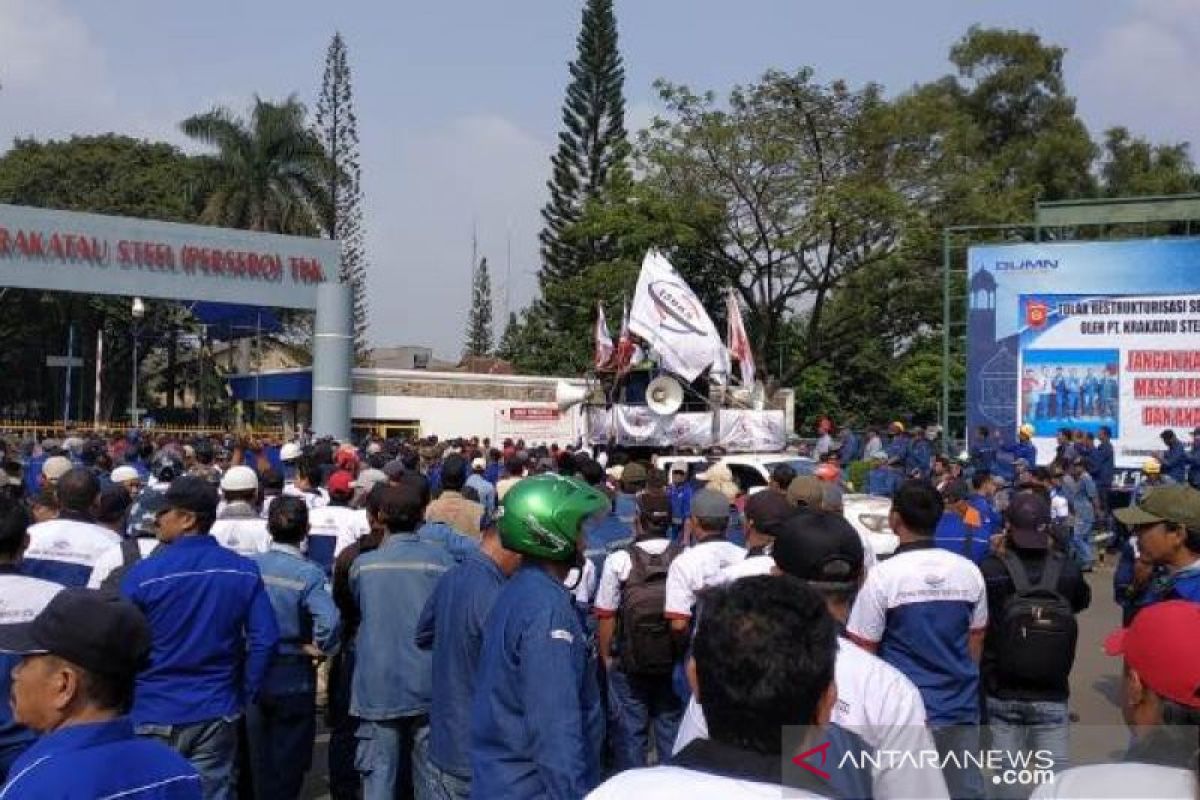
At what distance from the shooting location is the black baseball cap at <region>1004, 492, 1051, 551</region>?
598 cm

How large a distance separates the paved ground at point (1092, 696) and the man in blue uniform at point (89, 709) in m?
2.58

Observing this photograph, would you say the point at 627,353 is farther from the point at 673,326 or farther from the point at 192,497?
the point at 192,497

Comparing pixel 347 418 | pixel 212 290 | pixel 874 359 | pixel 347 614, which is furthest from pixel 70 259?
pixel 874 359

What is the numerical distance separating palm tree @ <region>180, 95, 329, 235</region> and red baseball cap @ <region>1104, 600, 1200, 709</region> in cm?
3745

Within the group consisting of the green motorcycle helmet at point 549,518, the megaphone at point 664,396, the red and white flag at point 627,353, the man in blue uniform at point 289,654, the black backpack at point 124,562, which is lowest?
the man in blue uniform at point 289,654

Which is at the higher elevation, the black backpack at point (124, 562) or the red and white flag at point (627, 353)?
the red and white flag at point (627, 353)

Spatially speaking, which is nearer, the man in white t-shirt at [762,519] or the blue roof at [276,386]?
the man in white t-shirt at [762,519]

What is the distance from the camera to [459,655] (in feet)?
14.9

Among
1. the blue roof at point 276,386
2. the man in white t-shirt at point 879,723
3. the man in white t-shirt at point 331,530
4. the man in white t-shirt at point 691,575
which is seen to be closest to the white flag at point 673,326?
the blue roof at point 276,386

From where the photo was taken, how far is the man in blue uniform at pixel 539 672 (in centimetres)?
366

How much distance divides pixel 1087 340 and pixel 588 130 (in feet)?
100

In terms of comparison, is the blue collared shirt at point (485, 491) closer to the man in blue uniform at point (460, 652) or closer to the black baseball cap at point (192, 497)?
the black baseball cap at point (192, 497)

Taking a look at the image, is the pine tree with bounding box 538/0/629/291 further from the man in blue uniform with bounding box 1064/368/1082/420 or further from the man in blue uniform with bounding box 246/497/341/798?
the man in blue uniform with bounding box 246/497/341/798

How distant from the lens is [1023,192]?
37594 mm
